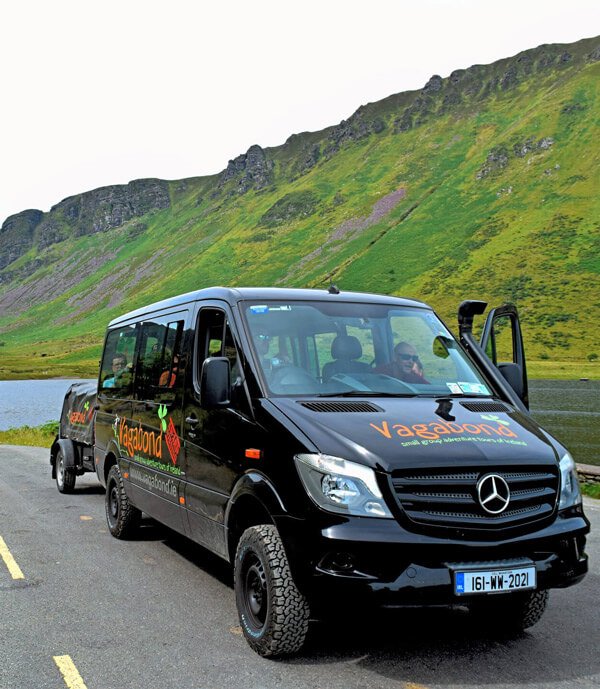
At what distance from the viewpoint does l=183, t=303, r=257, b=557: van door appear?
17.8 ft

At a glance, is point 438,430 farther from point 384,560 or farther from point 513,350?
point 513,350

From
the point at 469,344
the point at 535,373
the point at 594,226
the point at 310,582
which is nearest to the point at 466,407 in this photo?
the point at 469,344

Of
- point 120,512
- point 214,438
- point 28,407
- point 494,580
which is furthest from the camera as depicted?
point 28,407

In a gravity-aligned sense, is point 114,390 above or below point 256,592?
above

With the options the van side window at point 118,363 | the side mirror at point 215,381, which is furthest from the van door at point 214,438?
the van side window at point 118,363

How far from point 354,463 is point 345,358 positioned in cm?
148

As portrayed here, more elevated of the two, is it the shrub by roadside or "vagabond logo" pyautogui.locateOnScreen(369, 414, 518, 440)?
"vagabond logo" pyautogui.locateOnScreen(369, 414, 518, 440)

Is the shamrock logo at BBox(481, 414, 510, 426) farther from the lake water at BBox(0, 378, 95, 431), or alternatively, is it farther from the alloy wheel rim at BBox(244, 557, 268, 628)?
the lake water at BBox(0, 378, 95, 431)

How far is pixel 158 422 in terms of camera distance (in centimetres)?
720

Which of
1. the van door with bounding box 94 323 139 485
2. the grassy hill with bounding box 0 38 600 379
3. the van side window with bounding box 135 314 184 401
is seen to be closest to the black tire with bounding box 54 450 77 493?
the van door with bounding box 94 323 139 485

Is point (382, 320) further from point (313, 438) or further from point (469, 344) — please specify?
point (313, 438)

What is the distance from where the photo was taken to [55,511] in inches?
428

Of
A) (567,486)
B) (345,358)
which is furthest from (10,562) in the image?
(567,486)

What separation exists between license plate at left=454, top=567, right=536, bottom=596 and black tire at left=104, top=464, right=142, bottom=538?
4.74 meters
